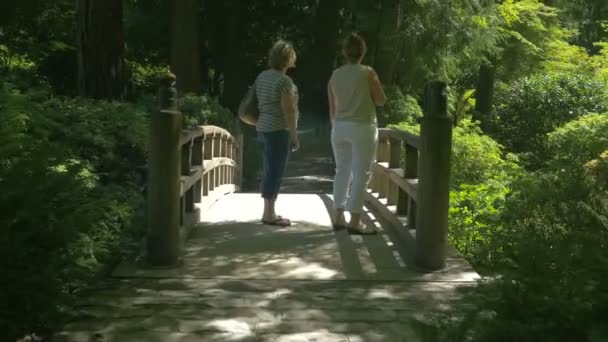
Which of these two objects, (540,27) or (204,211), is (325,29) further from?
(204,211)

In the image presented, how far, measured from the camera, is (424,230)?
20.6 ft

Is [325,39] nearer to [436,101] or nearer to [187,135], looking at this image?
[187,135]

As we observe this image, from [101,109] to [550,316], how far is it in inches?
303

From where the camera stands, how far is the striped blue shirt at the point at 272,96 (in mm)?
8016

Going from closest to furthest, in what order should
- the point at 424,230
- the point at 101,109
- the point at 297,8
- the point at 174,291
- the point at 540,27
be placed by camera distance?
the point at 174,291
the point at 424,230
the point at 101,109
the point at 540,27
the point at 297,8

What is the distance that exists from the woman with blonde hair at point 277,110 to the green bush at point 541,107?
1316 centimetres

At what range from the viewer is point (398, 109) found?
65.0 ft

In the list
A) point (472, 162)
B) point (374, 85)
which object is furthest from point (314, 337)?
point (472, 162)

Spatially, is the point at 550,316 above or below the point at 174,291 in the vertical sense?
above

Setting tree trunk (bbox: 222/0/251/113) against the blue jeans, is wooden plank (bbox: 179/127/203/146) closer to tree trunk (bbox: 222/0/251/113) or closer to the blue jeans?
the blue jeans

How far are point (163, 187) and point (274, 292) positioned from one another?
1250 millimetres

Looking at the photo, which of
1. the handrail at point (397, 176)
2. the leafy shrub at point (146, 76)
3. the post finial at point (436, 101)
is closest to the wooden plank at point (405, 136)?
the handrail at point (397, 176)

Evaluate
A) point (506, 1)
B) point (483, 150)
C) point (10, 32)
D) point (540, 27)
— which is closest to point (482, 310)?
point (483, 150)

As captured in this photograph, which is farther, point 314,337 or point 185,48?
point 185,48
